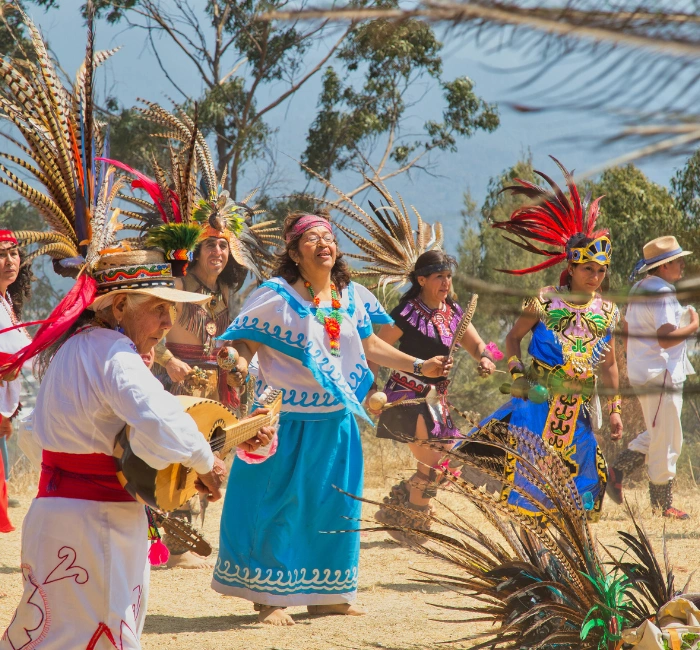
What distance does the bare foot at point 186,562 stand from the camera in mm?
6500

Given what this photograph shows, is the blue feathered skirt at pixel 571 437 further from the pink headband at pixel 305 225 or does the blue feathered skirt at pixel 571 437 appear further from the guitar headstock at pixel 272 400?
the guitar headstock at pixel 272 400

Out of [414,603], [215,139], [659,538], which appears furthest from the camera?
[215,139]

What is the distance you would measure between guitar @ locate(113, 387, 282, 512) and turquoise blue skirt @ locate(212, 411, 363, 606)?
114cm

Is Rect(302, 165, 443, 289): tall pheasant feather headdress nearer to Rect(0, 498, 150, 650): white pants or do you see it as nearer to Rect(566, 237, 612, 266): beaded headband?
Rect(566, 237, 612, 266): beaded headband

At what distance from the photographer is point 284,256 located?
5.38 m

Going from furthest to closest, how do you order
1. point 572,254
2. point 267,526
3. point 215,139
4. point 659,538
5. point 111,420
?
1. point 215,139
2. point 659,538
3. point 572,254
4. point 267,526
5. point 111,420

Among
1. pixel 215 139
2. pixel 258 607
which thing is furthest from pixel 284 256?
pixel 215 139

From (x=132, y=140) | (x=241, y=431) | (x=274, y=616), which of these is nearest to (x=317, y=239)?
(x=241, y=431)

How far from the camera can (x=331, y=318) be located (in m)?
5.20

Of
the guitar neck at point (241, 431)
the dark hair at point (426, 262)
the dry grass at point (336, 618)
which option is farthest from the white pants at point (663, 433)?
the guitar neck at point (241, 431)

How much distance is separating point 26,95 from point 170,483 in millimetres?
1414

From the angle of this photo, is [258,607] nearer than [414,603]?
Yes

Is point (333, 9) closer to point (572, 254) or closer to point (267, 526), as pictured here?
point (267, 526)

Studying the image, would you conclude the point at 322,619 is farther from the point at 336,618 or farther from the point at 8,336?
the point at 8,336
